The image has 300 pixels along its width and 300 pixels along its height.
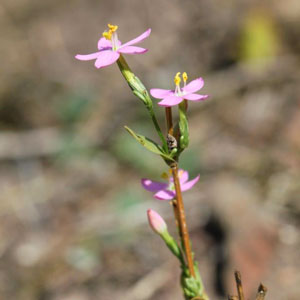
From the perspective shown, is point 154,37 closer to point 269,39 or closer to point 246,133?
point 269,39

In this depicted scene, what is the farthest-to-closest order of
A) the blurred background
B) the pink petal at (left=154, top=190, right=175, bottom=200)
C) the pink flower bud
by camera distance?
1. the blurred background
2. the pink flower bud
3. the pink petal at (left=154, top=190, right=175, bottom=200)

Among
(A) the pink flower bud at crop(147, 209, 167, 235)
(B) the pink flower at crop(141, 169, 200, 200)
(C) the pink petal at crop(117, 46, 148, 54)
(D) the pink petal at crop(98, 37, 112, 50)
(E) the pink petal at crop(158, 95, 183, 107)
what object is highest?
(D) the pink petal at crop(98, 37, 112, 50)

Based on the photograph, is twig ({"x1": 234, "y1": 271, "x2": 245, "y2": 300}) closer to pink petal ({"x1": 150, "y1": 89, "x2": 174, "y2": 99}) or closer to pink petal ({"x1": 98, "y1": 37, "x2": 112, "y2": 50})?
pink petal ({"x1": 150, "y1": 89, "x2": 174, "y2": 99})

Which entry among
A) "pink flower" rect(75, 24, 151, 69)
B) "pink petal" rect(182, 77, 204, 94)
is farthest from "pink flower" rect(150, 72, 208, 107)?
"pink flower" rect(75, 24, 151, 69)

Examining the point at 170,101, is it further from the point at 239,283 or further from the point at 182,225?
the point at 239,283

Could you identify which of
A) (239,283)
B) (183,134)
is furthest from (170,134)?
(239,283)

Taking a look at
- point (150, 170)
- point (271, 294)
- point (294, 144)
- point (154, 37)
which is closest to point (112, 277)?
point (271, 294)

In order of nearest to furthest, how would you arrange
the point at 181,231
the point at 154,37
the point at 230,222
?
the point at 181,231, the point at 230,222, the point at 154,37

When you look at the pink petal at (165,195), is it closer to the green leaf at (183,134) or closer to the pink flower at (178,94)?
the green leaf at (183,134)
